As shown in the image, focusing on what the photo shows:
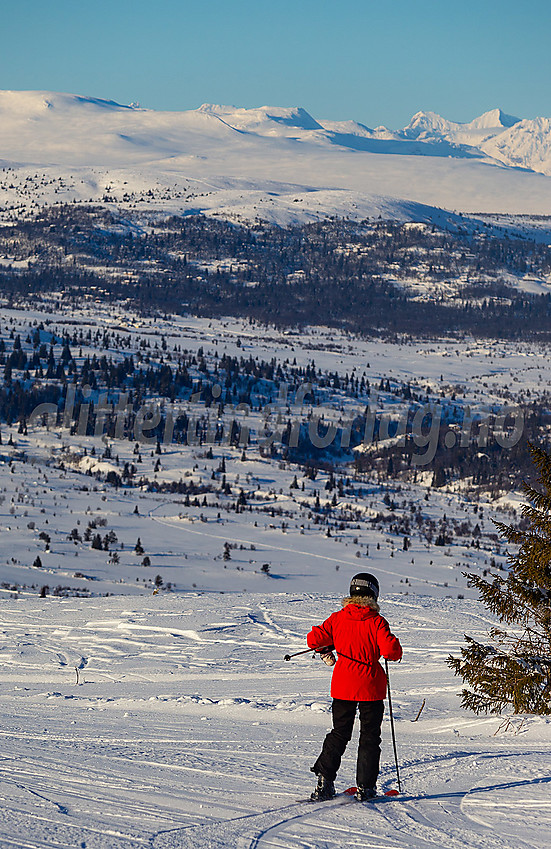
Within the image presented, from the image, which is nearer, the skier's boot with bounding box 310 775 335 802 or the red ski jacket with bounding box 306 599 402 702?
the skier's boot with bounding box 310 775 335 802

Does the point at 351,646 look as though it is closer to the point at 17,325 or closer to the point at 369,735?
the point at 369,735

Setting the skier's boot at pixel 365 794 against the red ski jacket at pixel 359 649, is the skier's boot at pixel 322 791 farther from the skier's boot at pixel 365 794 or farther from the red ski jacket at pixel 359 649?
the red ski jacket at pixel 359 649

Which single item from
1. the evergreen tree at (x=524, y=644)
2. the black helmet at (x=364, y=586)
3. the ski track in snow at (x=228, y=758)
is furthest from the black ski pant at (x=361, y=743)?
the evergreen tree at (x=524, y=644)

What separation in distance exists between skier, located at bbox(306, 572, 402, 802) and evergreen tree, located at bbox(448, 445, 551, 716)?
311 cm

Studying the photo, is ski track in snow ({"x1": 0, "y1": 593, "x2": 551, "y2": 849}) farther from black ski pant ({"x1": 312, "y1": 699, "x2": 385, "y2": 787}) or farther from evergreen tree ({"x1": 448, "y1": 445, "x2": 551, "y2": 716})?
evergreen tree ({"x1": 448, "y1": 445, "x2": 551, "y2": 716})

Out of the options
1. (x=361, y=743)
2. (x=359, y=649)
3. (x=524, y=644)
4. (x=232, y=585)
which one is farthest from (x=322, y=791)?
(x=232, y=585)

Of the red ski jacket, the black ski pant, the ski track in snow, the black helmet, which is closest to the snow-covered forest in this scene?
the ski track in snow

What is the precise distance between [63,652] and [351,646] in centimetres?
1208

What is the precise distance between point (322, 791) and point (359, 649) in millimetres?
1101

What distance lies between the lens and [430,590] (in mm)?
39312

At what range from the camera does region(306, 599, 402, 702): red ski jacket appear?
729 centimetres

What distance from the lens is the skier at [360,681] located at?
23.8 ft

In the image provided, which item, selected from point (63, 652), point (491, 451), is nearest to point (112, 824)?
point (63, 652)

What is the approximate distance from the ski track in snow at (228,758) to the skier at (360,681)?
25 centimetres
